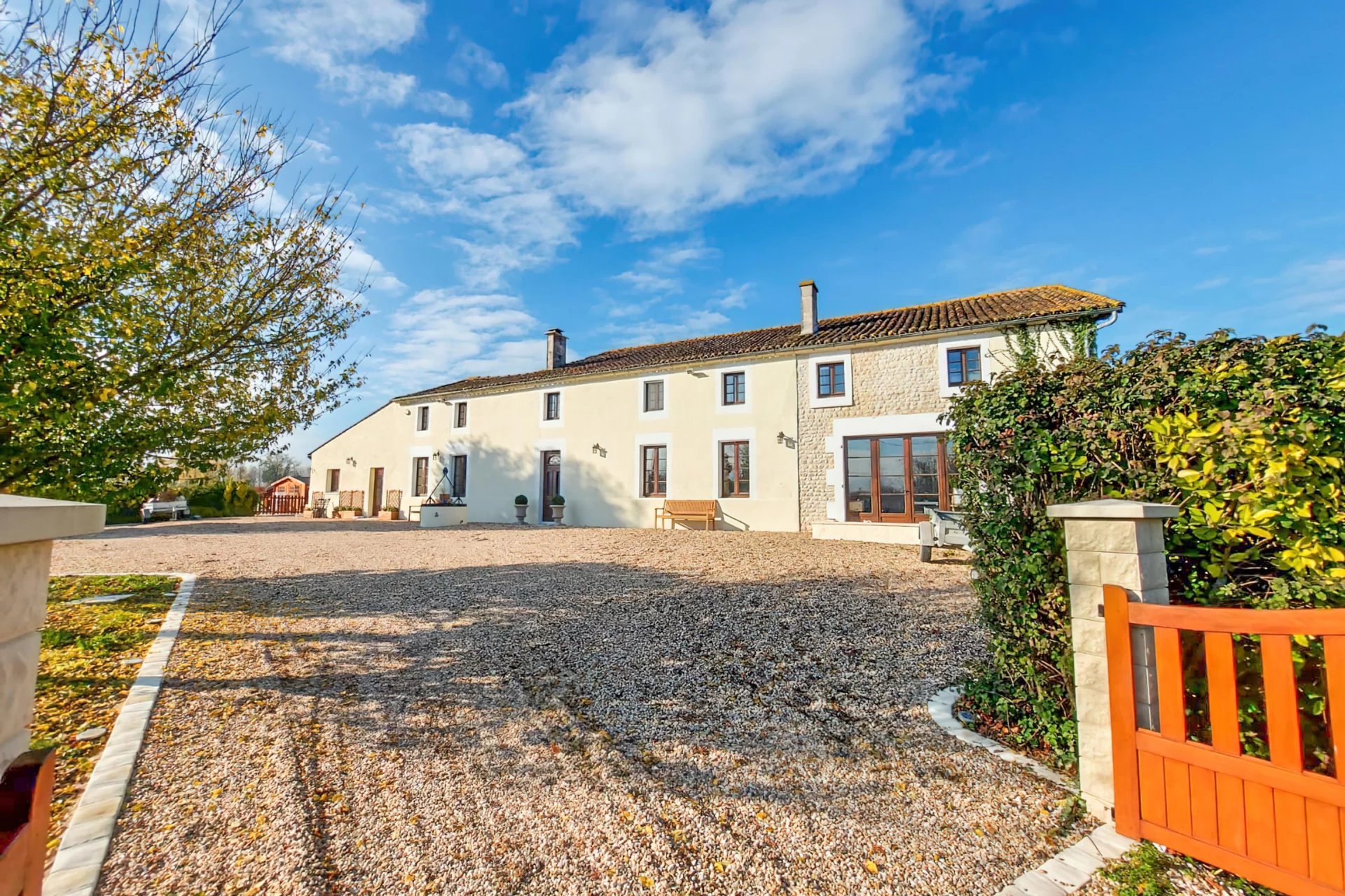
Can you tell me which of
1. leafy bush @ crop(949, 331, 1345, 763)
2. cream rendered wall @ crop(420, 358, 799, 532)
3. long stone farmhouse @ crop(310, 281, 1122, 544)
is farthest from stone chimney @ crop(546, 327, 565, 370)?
leafy bush @ crop(949, 331, 1345, 763)

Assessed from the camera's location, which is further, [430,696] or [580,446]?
[580,446]

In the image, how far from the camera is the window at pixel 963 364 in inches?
492

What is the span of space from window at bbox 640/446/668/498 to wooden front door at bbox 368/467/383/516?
11.9m

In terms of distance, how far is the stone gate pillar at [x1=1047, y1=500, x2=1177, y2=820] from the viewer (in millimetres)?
2203

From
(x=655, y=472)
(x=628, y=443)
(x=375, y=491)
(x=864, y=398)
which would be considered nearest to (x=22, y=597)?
(x=864, y=398)

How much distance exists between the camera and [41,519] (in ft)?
3.95

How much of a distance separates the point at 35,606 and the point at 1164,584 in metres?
3.55

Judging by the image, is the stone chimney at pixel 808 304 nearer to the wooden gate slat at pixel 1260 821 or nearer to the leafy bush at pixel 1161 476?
the leafy bush at pixel 1161 476

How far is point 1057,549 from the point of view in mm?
2684

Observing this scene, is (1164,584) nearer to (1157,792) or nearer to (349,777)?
(1157,792)

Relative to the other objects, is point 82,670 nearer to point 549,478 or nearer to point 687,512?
point 687,512

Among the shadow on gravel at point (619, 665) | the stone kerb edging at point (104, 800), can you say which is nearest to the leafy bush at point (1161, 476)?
the shadow on gravel at point (619, 665)

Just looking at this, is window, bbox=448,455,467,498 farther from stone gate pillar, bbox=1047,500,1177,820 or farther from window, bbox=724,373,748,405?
stone gate pillar, bbox=1047,500,1177,820

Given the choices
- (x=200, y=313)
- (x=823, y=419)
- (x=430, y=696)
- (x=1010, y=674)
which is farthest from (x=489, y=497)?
(x=1010, y=674)
